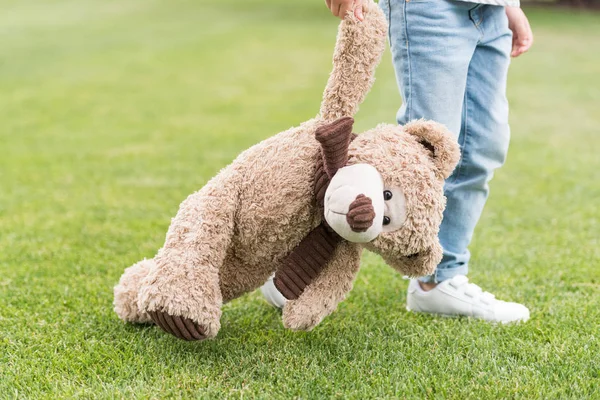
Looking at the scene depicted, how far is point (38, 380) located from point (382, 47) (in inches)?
54.7

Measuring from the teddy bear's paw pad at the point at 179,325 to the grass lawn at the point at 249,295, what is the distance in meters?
0.13

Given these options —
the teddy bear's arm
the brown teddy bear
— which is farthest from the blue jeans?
the teddy bear's arm

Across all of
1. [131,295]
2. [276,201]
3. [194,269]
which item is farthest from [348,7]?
[131,295]

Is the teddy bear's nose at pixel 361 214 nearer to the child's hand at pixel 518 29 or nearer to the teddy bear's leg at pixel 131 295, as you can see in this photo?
the teddy bear's leg at pixel 131 295

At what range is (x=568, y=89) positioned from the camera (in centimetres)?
835

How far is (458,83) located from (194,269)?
1.05 meters

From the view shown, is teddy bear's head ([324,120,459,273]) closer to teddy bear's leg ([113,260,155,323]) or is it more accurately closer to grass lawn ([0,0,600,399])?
grass lawn ([0,0,600,399])

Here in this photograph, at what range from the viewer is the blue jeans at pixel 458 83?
230 centimetres

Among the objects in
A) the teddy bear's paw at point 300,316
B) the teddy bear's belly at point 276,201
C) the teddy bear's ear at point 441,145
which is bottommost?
the teddy bear's paw at point 300,316

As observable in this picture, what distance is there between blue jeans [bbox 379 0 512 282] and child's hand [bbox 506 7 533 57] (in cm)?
26

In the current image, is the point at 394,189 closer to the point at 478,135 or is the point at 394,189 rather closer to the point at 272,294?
the point at 478,135

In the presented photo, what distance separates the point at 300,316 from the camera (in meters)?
2.02

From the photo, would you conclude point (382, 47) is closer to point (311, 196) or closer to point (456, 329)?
point (311, 196)

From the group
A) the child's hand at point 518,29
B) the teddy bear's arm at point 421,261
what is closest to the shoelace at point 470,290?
the teddy bear's arm at point 421,261
